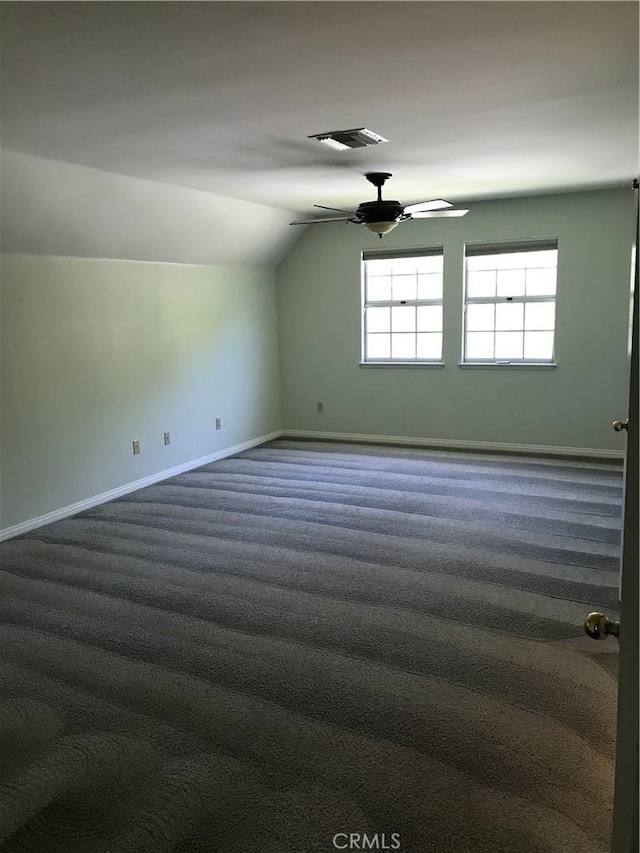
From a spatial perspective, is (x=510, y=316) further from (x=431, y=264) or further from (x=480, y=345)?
(x=431, y=264)

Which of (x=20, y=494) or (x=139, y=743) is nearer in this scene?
(x=139, y=743)

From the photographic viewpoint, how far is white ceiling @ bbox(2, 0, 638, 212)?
2.07m

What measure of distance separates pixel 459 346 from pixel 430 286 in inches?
28.0

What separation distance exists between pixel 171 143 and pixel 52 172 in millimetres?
888

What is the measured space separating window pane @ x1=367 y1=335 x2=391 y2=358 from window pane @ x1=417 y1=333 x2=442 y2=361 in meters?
0.35

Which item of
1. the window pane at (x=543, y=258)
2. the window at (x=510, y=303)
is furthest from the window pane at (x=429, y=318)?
the window pane at (x=543, y=258)

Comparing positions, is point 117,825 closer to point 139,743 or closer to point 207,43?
point 139,743

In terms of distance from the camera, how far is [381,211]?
4.63 metres

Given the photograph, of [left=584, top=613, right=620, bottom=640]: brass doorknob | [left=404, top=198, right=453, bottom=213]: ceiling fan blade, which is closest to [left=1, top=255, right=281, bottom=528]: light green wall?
[left=404, top=198, right=453, bottom=213]: ceiling fan blade

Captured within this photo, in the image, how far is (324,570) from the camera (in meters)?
3.83

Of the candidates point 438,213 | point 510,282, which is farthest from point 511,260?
point 438,213

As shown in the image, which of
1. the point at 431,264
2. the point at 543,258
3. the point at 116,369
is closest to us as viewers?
the point at 116,369

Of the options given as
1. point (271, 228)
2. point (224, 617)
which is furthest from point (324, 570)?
point (271, 228)

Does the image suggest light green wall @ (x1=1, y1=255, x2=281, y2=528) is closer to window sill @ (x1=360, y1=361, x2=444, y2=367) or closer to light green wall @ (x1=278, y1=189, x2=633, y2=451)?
light green wall @ (x1=278, y1=189, x2=633, y2=451)
